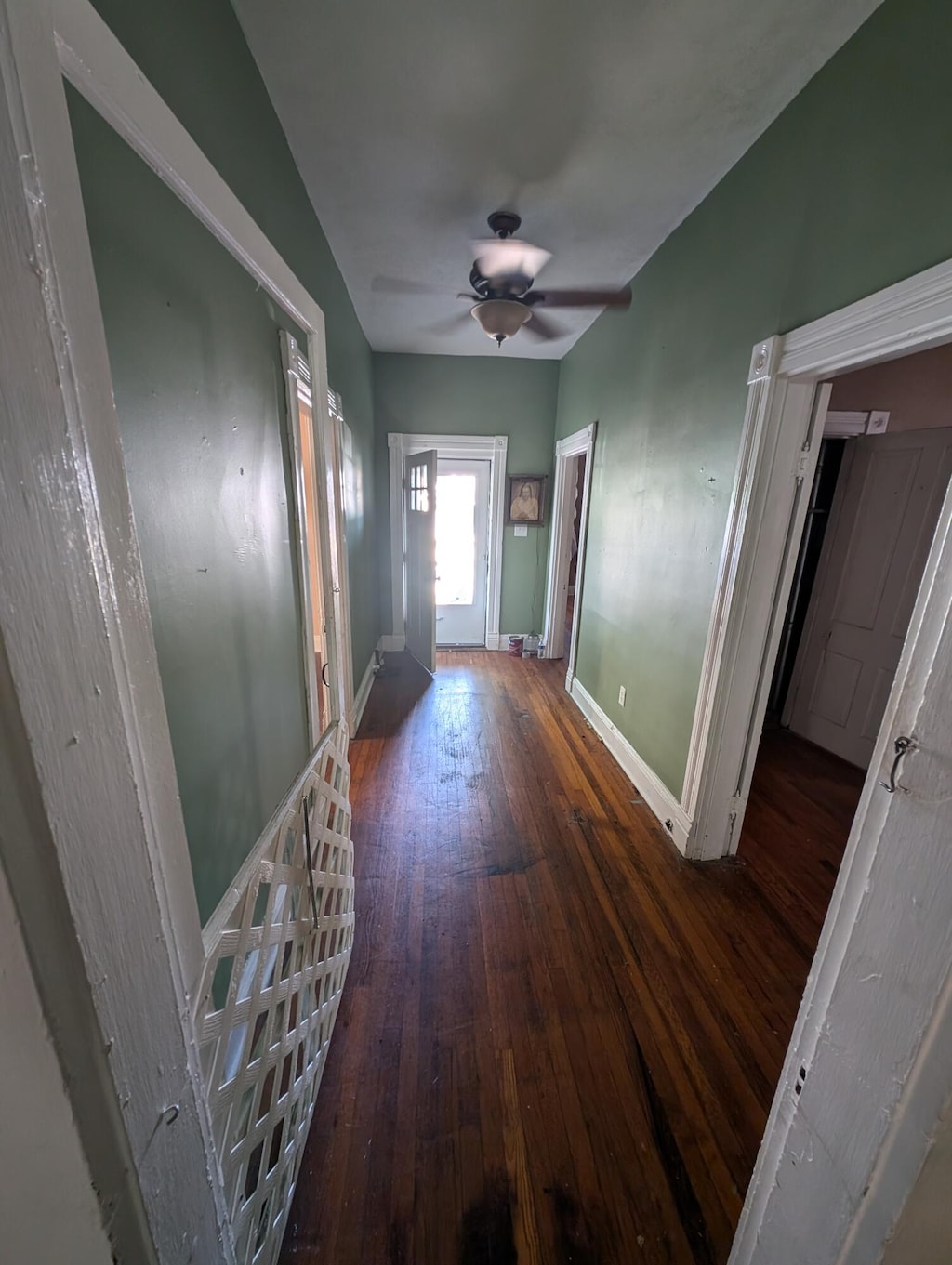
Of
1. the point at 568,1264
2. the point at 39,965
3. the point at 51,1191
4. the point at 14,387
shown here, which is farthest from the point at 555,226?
the point at 568,1264

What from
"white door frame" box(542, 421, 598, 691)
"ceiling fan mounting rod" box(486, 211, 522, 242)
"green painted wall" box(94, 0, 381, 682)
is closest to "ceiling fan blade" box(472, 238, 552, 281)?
"ceiling fan mounting rod" box(486, 211, 522, 242)

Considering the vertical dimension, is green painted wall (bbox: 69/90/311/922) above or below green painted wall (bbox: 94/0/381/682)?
below

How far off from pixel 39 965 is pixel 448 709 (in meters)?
3.27

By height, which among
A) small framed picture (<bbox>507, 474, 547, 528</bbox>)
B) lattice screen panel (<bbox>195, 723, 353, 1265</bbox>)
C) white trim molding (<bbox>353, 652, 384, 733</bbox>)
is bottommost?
white trim molding (<bbox>353, 652, 384, 733</bbox>)

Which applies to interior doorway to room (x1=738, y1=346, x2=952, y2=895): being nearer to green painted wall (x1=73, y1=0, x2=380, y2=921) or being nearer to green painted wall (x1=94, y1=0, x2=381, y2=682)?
Answer: green painted wall (x1=73, y1=0, x2=380, y2=921)

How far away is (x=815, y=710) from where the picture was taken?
318cm

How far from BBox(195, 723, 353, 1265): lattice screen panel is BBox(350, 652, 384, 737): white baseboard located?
1.73 meters

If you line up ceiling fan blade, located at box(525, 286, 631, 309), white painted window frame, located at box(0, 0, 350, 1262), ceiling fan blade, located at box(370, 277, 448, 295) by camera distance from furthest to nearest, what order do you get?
ceiling fan blade, located at box(370, 277, 448, 295)
ceiling fan blade, located at box(525, 286, 631, 309)
white painted window frame, located at box(0, 0, 350, 1262)

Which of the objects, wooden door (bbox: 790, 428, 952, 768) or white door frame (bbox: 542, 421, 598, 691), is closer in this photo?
wooden door (bbox: 790, 428, 952, 768)

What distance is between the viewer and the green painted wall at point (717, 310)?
117 cm

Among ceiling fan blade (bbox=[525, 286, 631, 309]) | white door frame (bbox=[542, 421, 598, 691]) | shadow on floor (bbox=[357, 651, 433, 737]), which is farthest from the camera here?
white door frame (bbox=[542, 421, 598, 691])

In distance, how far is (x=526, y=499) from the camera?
14.9 feet

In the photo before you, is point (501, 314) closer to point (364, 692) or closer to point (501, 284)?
point (501, 284)

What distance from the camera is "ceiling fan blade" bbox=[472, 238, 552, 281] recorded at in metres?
1.84
